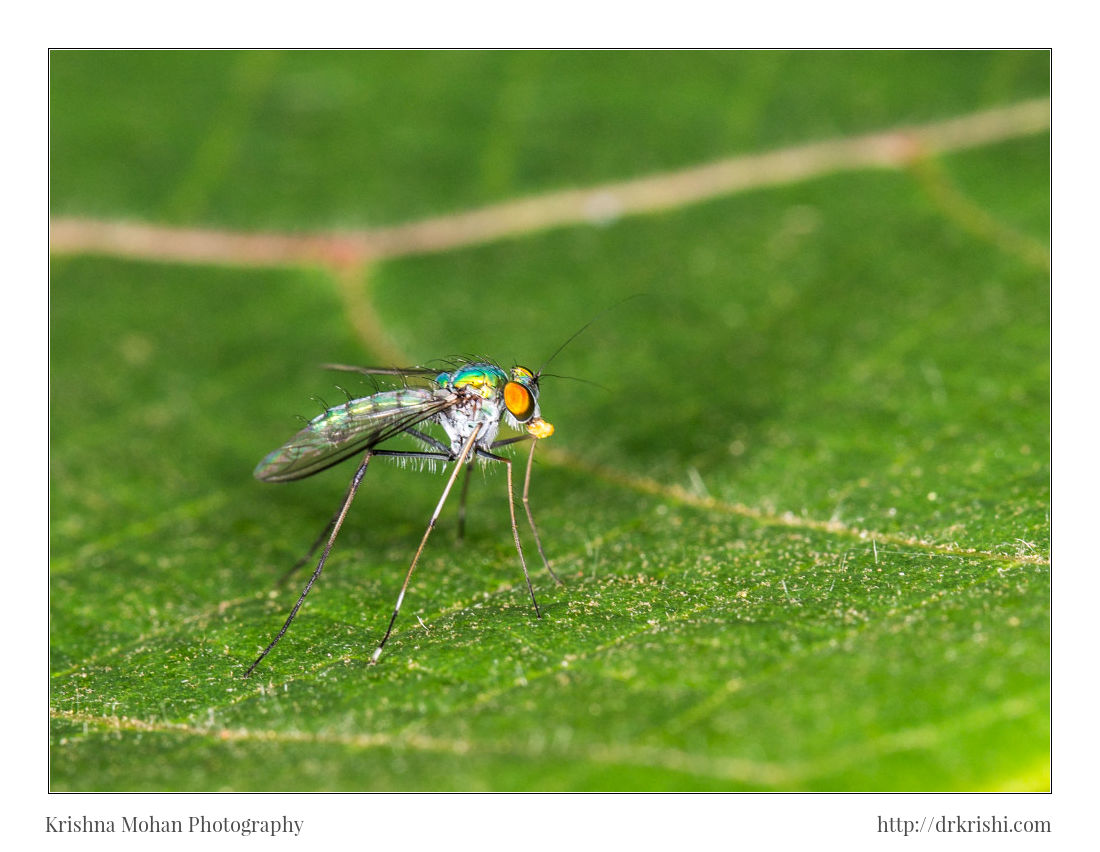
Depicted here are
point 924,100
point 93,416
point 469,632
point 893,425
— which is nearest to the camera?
point 469,632

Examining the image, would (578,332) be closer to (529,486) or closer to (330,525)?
(529,486)

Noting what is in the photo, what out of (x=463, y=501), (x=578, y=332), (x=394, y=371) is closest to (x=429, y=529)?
(x=463, y=501)

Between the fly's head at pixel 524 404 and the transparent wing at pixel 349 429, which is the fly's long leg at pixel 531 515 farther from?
the transparent wing at pixel 349 429

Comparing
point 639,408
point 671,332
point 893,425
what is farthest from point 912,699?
point 671,332

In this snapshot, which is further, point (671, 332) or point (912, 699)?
point (671, 332)

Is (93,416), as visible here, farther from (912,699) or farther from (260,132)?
(912,699)

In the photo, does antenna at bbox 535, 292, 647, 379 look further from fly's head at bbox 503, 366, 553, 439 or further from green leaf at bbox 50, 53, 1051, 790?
fly's head at bbox 503, 366, 553, 439
